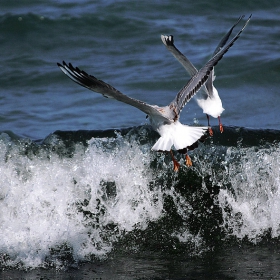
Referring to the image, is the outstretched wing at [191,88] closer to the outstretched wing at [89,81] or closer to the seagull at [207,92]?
the outstretched wing at [89,81]

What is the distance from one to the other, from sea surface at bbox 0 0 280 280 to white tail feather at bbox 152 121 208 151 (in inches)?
30.2

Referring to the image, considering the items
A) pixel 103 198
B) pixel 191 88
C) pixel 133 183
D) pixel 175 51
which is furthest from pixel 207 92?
pixel 103 198

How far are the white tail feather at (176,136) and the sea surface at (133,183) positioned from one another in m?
0.77

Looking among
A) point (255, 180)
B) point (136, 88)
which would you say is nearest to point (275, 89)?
point (136, 88)

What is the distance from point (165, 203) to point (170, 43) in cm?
193

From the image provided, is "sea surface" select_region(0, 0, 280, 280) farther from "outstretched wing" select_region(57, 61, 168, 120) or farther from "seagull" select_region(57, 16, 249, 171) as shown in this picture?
"outstretched wing" select_region(57, 61, 168, 120)

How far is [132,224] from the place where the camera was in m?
5.83

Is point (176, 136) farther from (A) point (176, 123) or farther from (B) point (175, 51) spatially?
(B) point (175, 51)

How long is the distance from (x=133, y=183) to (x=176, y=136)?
0.88m

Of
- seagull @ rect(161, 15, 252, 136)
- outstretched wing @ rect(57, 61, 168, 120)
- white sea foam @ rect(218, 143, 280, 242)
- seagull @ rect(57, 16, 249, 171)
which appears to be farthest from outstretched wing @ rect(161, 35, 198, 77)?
outstretched wing @ rect(57, 61, 168, 120)

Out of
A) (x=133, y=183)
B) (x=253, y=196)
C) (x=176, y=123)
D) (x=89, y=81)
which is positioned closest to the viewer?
(x=89, y=81)

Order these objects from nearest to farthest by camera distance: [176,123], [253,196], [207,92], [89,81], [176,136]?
1. [89,81]
2. [176,136]
3. [176,123]
4. [253,196]
5. [207,92]

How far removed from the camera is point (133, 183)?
20.5ft

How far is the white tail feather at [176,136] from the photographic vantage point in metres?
5.41
